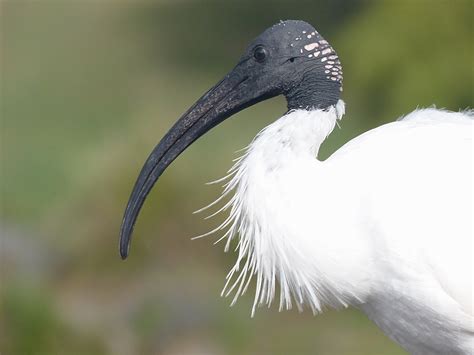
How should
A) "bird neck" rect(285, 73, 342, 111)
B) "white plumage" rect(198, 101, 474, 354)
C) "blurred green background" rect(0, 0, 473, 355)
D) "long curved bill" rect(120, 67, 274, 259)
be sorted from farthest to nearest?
"blurred green background" rect(0, 0, 473, 355)
"long curved bill" rect(120, 67, 274, 259)
"bird neck" rect(285, 73, 342, 111)
"white plumage" rect(198, 101, 474, 354)

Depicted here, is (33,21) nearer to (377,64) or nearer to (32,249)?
(377,64)

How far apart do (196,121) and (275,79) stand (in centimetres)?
39

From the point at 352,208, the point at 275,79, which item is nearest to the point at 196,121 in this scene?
the point at 275,79

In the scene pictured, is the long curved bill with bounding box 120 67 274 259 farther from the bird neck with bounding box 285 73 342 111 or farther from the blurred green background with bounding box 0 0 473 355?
the blurred green background with bounding box 0 0 473 355

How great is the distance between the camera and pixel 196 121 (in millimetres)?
4168

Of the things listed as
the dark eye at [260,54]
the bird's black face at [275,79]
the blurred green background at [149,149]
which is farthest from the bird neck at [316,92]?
the blurred green background at [149,149]

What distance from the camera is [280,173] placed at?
3875mm

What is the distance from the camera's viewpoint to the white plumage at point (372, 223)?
376 centimetres

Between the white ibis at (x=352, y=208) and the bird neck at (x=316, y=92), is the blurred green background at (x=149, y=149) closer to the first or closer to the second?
the white ibis at (x=352, y=208)

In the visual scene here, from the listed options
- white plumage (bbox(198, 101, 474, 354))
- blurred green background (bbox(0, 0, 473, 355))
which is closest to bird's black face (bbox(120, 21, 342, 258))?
white plumage (bbox(198, 101, 474, 354))

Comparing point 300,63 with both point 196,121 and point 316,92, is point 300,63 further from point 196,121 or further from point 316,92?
point 196,121

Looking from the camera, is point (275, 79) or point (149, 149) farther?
point (149, 149)

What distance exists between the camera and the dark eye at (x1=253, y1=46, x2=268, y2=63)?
13.3ft

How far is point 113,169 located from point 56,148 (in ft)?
15.1
